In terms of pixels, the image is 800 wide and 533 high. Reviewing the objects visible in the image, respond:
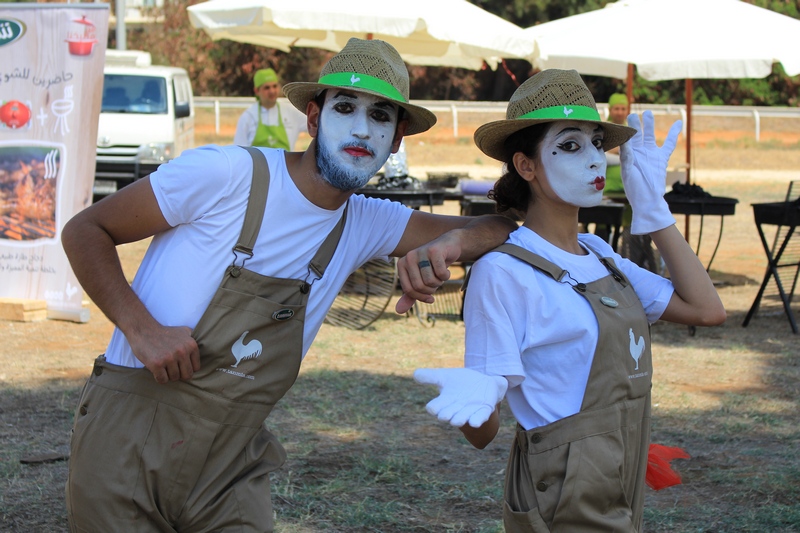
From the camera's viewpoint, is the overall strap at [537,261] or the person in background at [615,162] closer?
the overall strap at [537,261]

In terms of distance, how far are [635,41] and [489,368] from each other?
7378mm

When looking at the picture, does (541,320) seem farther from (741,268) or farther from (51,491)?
(741,268)

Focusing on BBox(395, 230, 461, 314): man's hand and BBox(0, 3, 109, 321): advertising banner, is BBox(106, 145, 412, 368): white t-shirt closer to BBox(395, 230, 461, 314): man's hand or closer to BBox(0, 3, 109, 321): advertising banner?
BBox(395, 230, 461, 314): man's hand

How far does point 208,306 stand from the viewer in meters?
2.29

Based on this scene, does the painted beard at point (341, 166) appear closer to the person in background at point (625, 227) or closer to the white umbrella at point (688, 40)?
the person in background at point (625, 227)

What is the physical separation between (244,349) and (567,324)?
779mm

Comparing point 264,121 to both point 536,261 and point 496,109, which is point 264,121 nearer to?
point 536,261

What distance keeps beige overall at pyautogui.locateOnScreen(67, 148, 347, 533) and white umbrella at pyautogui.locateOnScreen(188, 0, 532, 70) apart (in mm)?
6715

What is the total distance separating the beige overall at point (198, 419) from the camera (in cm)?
226

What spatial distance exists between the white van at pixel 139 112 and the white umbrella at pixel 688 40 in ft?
18.0

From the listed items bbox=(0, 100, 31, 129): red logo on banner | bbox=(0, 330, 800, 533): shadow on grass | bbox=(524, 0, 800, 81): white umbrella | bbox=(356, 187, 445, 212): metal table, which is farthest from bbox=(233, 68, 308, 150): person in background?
bbox=(0, 330, 800, 533): shadow on grass

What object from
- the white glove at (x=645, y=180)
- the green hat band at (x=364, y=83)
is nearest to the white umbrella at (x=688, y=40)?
the white glove at (x=645, y=180)

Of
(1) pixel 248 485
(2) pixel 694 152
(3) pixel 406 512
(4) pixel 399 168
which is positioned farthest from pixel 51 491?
(2) pixel 694 152

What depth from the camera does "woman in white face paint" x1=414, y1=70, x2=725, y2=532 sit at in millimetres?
2162
